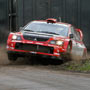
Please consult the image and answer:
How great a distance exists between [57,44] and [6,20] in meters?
14.5

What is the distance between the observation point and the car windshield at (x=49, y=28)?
45.6 ft

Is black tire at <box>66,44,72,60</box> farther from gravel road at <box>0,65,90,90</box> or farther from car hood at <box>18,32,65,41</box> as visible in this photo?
gravel road at <box>0,65,90,90</box>

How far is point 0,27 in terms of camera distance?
27172 mm

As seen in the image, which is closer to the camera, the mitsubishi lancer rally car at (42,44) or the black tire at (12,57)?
the mitsubishi lancer rally car at (42,44)

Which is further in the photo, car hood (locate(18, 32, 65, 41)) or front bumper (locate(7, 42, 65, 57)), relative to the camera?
car hood (locate(18, 32, 65, 41))

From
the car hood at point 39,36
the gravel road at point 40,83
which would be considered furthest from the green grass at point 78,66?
the gravel road at point 40,83

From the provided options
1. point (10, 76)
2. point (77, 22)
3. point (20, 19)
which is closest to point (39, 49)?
point (10, 76)

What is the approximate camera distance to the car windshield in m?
13.9

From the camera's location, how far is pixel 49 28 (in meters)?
14.1

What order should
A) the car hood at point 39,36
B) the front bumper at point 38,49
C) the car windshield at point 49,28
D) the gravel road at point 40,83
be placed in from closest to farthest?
the gravel road at point 40,83, the front bumper at point 38,49, the car hood at point 39,36, the car windshield at point 49,28

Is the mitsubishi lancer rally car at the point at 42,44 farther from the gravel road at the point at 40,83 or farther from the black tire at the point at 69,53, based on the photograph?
the gravel road at the point at 40,83

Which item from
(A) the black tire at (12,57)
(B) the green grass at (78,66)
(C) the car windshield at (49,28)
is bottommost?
(B) the green grass at (78,66)

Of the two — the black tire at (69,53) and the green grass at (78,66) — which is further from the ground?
the black tire at (69,53)

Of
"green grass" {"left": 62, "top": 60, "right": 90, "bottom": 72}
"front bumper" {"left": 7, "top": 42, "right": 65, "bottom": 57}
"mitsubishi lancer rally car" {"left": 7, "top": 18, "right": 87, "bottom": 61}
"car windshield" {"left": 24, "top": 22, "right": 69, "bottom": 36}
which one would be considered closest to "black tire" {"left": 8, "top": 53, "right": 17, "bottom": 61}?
A: "mitsubishi lancer rally car" {"left": 7, "top": 18, "right": 87, "bottom": 61}
